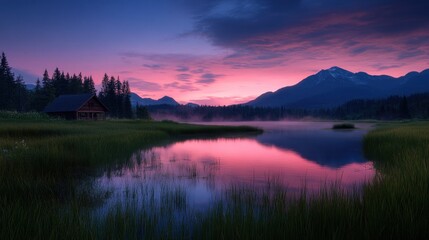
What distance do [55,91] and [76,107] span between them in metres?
38.9

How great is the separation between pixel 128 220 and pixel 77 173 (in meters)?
8.10

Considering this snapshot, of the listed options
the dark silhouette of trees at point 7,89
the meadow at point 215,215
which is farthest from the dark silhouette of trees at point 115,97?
the meadow at point 215,215

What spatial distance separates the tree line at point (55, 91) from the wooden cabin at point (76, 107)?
23309 mm

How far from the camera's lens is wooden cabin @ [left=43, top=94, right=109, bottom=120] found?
65.9 meters

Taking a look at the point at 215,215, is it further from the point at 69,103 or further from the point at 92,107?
the point at 92,107

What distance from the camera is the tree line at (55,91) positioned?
90500mm

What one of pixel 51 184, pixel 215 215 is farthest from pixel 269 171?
pixel 51 184

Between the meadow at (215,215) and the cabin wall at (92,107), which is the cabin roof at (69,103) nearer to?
the cabin wall at (92,107)

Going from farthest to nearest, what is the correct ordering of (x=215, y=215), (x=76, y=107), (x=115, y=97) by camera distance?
(x=115, y=97) → (x=76, y=107) → (x=215, y=215)

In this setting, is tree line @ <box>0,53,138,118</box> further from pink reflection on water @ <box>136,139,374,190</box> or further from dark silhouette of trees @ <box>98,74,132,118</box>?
pink reflection on water @ <box>136,139,374,190</box>

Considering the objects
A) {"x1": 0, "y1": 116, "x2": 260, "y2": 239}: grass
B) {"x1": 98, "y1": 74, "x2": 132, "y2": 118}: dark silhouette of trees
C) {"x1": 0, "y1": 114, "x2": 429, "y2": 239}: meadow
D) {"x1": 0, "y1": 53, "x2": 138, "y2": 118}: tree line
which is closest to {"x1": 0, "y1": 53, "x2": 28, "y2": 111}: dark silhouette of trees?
{"x1": 0, "y1": 53, "x2": 138, "y2": 118}: tree line

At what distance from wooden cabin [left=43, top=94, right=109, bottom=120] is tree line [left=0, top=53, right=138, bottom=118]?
23309mm

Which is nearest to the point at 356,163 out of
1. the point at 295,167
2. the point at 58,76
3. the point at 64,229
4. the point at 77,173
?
the point at 295,167

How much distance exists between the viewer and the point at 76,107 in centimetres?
6494
